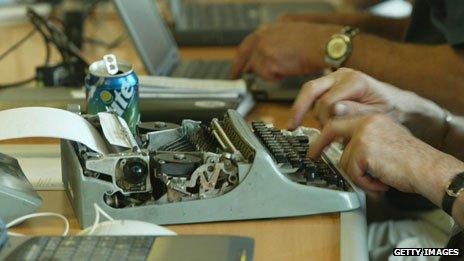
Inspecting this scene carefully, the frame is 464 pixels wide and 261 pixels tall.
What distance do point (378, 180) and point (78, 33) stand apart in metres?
1.17

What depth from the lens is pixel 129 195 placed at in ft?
2.90

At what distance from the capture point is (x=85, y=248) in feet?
2.41

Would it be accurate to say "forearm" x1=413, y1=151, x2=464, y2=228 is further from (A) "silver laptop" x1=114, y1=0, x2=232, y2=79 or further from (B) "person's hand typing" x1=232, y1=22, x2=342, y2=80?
(A) "silver laptop" x1=114, y1=0, x2=232, y2=79

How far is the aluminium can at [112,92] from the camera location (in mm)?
1018

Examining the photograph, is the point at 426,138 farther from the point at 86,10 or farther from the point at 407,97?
the point at 86,10

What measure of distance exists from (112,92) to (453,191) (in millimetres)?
454

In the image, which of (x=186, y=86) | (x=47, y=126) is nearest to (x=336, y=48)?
(x=186, y=86)

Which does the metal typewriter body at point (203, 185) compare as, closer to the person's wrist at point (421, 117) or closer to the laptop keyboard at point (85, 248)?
the laptop keyboard at point (85, 248)

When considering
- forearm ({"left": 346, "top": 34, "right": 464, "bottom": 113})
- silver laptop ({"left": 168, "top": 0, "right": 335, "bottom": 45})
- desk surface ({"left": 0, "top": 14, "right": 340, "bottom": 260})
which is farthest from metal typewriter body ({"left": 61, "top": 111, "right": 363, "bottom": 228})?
silver laptop ({"left": 168, "top": 0, "right": 335, "bottom": 45})

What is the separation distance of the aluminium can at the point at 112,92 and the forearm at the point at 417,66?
0.53m

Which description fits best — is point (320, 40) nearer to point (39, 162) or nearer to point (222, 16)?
point (222, 16)

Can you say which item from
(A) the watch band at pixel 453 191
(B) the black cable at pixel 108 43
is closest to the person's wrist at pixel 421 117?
(A) the watch band at pixel 453 191

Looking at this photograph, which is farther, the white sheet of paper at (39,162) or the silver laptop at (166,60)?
the silver laptop at (166,60)

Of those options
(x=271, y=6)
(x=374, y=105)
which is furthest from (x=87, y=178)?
(x=271, y=6)
